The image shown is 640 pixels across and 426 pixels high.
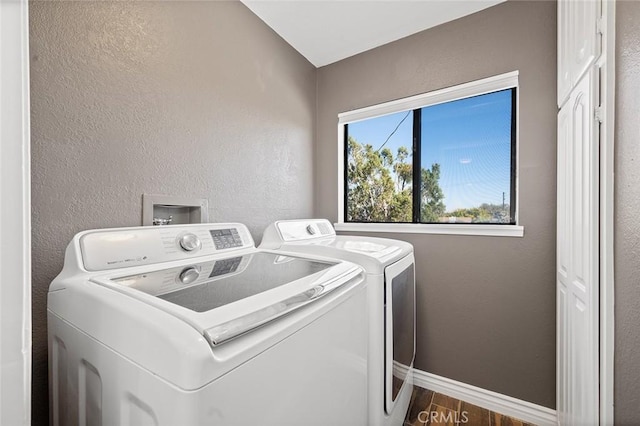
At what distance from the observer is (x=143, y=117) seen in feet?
4.11

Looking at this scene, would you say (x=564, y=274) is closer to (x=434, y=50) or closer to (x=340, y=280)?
(x=340, y=280)

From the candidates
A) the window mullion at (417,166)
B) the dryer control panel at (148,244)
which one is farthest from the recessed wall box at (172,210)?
the window mullion at (417,166)

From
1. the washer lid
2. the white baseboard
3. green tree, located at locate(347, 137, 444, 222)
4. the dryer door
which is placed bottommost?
the white baseboard

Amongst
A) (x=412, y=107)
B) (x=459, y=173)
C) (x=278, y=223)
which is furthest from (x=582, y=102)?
(x=278, y=223)

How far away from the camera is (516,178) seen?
69.9 inches

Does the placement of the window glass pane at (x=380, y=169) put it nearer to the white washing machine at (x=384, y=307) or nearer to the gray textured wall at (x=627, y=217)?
the white washing machine at (x=384, y=307)

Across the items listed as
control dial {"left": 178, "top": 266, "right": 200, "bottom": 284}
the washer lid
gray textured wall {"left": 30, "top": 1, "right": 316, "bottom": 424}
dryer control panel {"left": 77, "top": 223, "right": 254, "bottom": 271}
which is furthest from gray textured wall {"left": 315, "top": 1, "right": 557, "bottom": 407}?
control dial {"left": 178, "top": 266, "right": 200, "bottom": 284}

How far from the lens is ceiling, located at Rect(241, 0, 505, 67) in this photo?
178 centimetres

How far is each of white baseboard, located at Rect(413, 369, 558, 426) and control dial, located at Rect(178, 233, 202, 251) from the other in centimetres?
181

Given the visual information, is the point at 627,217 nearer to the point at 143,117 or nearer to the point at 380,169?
the point at 380,169

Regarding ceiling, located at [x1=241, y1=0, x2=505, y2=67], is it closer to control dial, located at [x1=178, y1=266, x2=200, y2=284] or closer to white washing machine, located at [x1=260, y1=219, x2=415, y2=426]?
white washing machine, located at [x1=260, y1=219, x2=415, y2=426]

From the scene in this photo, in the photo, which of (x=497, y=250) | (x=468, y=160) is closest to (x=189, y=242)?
(x=497, y=250)

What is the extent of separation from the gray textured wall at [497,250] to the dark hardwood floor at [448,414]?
0.15 meters

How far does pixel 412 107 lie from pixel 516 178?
34.0 inches
